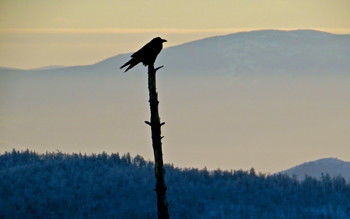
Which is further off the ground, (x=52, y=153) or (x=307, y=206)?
(x=52, y=153)

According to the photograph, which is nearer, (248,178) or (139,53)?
(139,53)

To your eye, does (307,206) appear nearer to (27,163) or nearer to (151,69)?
(27,163)

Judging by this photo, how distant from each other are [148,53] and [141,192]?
4225 cm

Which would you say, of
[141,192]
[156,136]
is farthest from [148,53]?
[141,192]

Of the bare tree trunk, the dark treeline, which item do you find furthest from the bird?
the dark treeline

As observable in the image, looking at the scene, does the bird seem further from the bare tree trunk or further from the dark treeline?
the dark treeline

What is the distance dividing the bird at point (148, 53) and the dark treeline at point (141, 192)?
3559 centimetres

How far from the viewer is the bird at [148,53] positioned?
36781 mm

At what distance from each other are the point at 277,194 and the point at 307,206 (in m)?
3.43

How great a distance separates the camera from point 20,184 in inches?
3152

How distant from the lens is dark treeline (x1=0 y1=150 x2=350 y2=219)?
7456cm

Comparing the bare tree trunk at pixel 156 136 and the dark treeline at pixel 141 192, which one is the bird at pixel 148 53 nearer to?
the bare tree trunk at pixel 156 136

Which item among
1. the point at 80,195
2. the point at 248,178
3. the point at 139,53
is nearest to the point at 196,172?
the point at 248,178

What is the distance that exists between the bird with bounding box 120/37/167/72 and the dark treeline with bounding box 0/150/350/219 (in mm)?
35588
